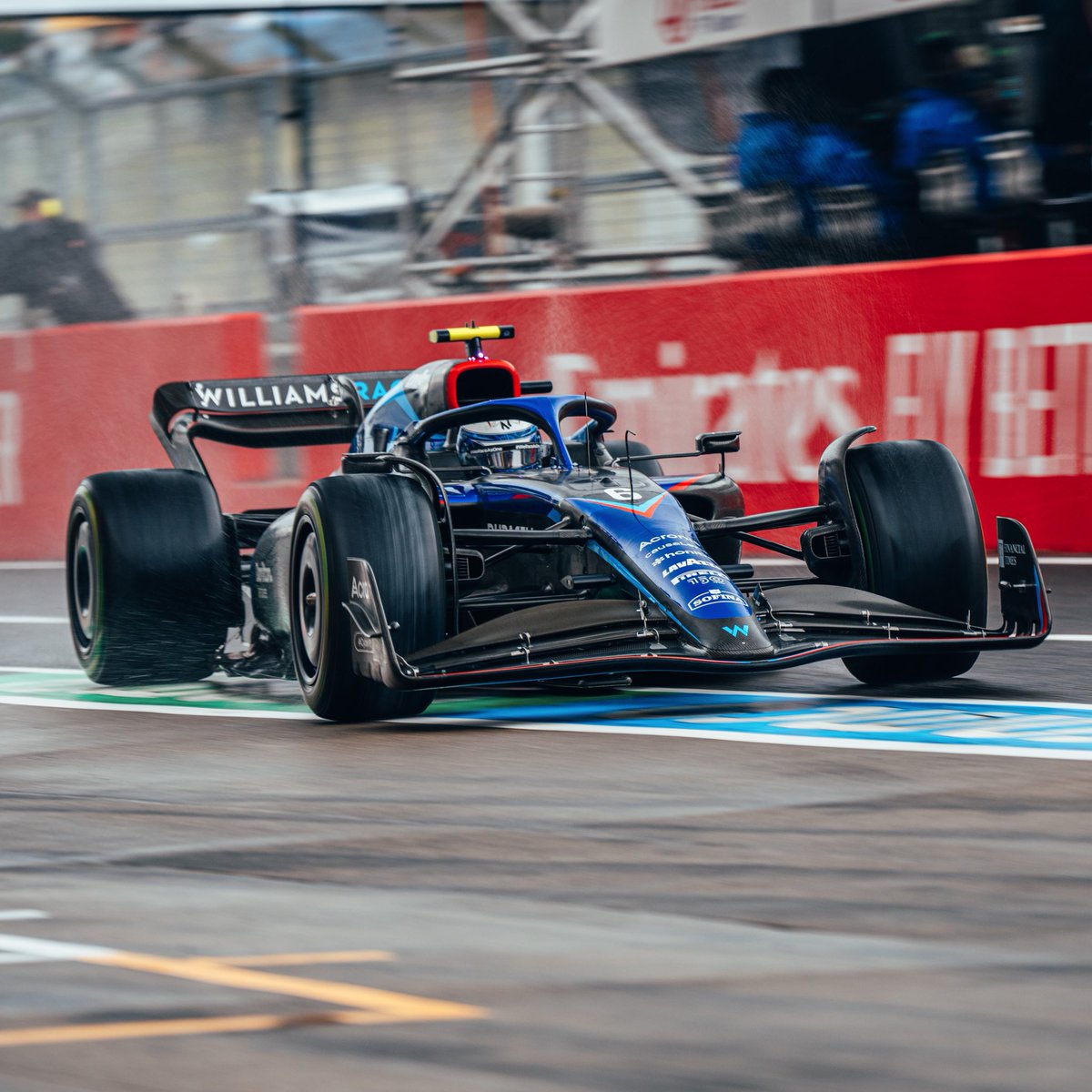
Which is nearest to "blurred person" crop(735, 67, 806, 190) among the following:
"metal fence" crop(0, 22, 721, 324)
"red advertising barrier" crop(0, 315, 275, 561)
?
"metal fence" crop(0, 22, 721, 324)

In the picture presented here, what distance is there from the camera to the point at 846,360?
1212 cm

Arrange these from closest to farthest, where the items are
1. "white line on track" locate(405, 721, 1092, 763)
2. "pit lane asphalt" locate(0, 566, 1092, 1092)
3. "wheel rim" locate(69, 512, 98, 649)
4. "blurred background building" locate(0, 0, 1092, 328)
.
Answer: "pit lane asphalt" locate(0, 566, 1092, 1092), "white line on track" locate(405, 721, 1092, 763), "wheel rim" locate(69, 512, 98, 649), "blurred background building" locate(0, 0, 1092, 328)

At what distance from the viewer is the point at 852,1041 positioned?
321 cm

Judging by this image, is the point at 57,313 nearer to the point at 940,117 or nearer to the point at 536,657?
the point at 940,117

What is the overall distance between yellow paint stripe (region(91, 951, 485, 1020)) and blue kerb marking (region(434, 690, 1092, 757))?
2.81 m

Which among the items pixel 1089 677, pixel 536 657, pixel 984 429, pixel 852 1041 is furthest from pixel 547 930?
pixel 984 429

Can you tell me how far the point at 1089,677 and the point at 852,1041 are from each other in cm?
462

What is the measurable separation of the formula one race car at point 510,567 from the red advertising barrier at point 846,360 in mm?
3011

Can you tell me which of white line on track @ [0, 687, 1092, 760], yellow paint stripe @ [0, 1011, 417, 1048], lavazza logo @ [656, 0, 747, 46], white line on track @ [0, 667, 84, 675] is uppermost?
lavazza logo @ [656, 0, 747, 46]

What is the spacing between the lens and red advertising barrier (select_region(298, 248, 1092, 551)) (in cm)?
1132

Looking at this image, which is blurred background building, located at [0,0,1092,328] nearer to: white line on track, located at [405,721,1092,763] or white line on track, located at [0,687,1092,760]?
white line on track, located at [0,687,1092,760]

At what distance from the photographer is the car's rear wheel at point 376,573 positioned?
6.85 meters

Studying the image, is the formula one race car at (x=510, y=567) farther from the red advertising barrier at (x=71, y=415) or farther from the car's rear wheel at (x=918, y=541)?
the red advertising barrier at (x=71, y=415)

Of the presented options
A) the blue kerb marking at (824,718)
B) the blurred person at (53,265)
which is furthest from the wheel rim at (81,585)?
the blurred person at (53,265)
